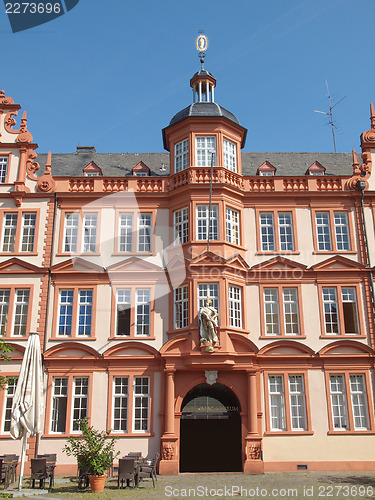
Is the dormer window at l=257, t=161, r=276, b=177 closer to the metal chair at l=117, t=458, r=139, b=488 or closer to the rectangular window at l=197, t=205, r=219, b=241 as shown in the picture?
the rectangular window at l=197, t=205, r=219, b=241

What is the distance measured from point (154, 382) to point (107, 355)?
2.29 metres

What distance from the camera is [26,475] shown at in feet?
72.1

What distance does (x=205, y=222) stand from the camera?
25.2 meters

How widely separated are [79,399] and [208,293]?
6.98 m

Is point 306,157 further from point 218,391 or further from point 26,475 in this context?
point 26,475

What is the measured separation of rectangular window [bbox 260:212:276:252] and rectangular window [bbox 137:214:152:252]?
522 centimetres

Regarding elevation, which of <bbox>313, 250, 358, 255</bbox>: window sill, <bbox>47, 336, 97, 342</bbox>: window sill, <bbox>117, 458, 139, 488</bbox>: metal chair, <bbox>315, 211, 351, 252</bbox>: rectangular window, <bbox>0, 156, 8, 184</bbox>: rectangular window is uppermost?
<bbox>0, 156, 8, 184</bbox>: rectangular window

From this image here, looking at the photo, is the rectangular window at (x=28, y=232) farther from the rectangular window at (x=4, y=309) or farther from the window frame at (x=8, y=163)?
the rectangular window at (x=4, y=309)

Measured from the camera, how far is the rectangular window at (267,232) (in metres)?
25.7

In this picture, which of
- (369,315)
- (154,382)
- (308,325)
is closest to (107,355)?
(154,382)

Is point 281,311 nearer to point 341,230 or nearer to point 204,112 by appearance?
point 341,230

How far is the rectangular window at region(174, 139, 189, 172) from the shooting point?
26.6 meters

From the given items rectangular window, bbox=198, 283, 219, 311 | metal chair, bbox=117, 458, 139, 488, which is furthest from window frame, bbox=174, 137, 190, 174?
metal chair, bbox=117, 458, 139, 488

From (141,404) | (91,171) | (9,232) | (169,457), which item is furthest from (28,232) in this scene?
(169,457)
